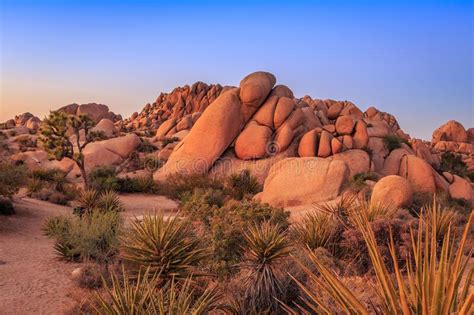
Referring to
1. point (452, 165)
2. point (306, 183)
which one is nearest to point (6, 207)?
point (306, 183)

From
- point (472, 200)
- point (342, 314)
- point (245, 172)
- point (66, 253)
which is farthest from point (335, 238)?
point (472, 200)

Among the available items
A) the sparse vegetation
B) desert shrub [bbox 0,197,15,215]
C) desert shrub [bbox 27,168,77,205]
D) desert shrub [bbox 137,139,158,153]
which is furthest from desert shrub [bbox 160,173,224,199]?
desert shrub [bbox 137,139,158,153]

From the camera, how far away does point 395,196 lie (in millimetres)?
15203

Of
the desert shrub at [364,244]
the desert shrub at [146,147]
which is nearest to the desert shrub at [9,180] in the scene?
the desert shrub at [364,244]

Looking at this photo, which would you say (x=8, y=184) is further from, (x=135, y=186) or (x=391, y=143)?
(x=391, y=143)

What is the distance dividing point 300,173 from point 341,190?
7.58 feet

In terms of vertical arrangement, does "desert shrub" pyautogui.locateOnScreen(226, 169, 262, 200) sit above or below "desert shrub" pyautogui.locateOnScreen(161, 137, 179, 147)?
below

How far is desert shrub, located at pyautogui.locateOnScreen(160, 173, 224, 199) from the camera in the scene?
2436 centimetres

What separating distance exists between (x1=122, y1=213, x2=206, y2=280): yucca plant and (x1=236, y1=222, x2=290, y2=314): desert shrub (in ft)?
2.92

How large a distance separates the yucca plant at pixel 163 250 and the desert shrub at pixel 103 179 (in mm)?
18637

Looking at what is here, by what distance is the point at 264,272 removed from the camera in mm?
6328

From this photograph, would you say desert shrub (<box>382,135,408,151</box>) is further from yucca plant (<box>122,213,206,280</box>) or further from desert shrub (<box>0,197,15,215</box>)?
yucca plant (<box>122,213,206,280</box>)

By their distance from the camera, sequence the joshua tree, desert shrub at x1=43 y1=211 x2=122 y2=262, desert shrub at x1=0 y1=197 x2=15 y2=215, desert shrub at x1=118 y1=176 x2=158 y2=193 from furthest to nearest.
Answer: desert shrub at x1=118 y1=176 x2=158 y2=193
the joshua tree
desert shrub at x1=0 y1=197 x2=15 y2=215
desert shrub at x1=43 y1=211 x2=122 y2=262

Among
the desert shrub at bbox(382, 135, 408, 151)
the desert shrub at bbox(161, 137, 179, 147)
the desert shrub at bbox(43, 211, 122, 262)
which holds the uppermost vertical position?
the desert shrub at bbox(382, 135, 408, 151)
